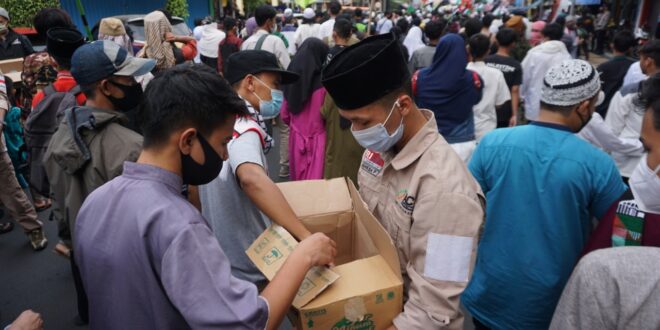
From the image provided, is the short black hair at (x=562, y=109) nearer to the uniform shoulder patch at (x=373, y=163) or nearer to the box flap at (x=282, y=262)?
the uniform shoulder patch at (x=373, y=163)

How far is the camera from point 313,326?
1229 millimetres

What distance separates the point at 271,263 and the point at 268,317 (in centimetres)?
24

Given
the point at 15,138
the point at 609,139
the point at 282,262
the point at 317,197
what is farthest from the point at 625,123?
the point at 15,138

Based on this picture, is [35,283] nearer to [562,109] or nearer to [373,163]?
[373,163]

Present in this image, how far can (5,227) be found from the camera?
4367 mm

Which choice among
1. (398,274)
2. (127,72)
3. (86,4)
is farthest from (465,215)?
(86,4)

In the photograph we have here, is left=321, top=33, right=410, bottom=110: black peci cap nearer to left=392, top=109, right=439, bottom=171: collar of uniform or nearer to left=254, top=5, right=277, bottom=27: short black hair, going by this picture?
left=392, top=109, right=439, bottom=171: collar of uniform

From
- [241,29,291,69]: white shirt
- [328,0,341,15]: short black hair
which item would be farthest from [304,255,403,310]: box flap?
[328,0,341,15]: short black hair

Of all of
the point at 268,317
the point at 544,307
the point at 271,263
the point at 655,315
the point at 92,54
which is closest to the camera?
the point at 655,315

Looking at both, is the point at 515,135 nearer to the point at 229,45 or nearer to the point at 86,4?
the point at 229,45

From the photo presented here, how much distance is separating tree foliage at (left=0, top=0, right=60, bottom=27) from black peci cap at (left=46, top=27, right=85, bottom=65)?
7.91 m

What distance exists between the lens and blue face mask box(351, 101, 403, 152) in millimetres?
1504

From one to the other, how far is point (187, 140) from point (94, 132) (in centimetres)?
121

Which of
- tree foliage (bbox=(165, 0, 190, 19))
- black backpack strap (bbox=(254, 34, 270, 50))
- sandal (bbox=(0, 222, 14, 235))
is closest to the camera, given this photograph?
sandal (bbox=(0, 222, 14, 235))
